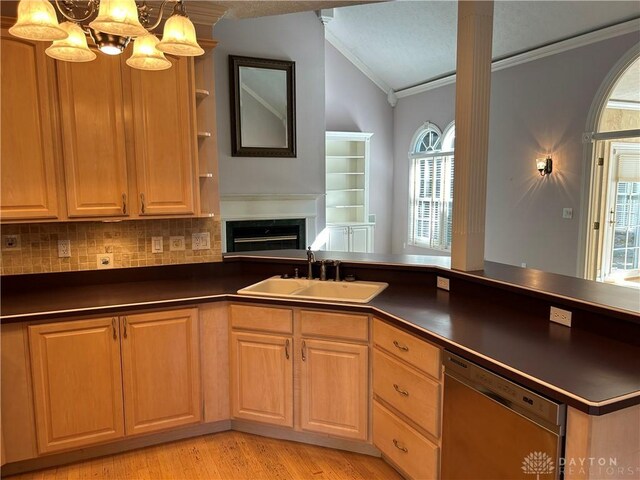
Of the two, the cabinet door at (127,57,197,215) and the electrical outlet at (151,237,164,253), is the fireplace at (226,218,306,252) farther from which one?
the cabinet door at (127,57,197,215)

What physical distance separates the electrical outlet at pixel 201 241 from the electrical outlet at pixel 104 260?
0.51 meters

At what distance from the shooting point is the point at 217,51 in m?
5.92

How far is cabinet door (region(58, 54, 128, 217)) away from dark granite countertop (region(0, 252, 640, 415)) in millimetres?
507

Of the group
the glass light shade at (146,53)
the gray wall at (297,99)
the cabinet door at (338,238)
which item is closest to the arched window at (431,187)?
the cabinet door at (338,238)

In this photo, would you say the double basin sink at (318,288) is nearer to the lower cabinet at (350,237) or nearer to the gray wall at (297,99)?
the gray wall at (297,99)

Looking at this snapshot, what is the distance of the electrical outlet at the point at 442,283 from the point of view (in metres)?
2.71

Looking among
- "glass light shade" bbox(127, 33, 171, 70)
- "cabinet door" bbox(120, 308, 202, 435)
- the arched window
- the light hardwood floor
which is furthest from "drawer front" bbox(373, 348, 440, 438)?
the arched window

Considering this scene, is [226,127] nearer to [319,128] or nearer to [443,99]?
[319,128]

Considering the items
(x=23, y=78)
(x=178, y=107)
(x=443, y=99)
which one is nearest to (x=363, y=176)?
(x=443, y=99)

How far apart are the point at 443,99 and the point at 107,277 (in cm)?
619

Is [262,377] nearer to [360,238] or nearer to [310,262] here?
[310,262]

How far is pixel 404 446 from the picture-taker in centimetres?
220

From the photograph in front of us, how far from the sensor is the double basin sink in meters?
2.85

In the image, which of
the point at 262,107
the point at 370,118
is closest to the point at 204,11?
the point at 262,107
